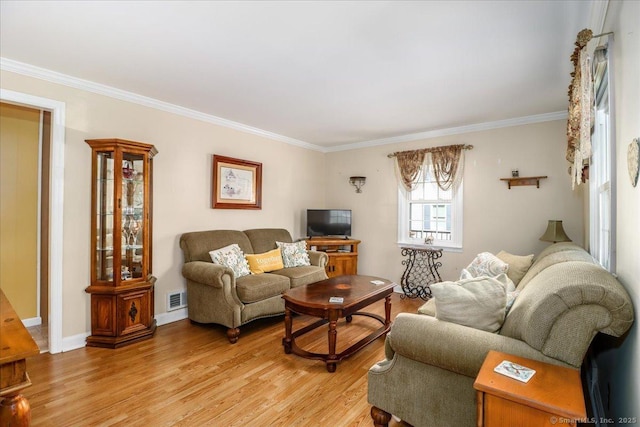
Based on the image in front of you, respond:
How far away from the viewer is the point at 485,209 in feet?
14.5

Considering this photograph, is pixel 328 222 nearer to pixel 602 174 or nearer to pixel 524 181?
pixel 524 181

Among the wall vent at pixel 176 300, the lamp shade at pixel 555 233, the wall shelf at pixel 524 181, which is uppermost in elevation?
the wall shelf at pixel 524 181

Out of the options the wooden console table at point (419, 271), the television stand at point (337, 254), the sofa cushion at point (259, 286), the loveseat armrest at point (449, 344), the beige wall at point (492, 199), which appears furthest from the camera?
the television stand at point (337, 254)

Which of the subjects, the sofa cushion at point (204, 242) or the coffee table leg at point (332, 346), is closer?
the coffee table leg at point (332, 346)

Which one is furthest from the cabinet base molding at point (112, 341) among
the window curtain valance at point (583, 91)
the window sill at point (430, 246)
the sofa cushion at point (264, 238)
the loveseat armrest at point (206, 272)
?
the window curtain valance at point (583, 91)

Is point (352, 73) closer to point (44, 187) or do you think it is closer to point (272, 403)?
point (272, 403)

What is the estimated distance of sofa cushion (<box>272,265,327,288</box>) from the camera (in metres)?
3.83

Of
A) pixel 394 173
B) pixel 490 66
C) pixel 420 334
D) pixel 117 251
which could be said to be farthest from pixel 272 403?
pixel 394 173

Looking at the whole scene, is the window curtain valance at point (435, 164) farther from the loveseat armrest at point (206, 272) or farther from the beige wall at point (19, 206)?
the beige wall at point (19, 206)

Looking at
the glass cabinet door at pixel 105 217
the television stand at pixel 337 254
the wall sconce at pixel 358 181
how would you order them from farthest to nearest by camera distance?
the wall sconce at pixel 358 181 < the television stand at pixel 337 254 < the glass cabinet door at pixel 105 217

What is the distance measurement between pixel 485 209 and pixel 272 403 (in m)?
3.71

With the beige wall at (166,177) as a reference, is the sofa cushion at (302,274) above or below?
below

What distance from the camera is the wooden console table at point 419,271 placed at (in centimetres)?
479

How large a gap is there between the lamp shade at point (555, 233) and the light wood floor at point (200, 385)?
227cm
